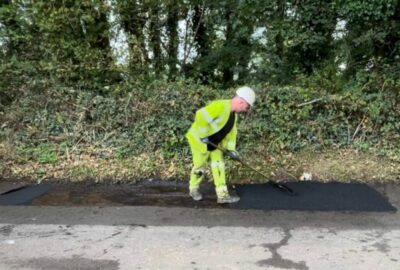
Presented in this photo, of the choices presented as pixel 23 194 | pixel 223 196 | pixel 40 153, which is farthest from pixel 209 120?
pixel 40 153

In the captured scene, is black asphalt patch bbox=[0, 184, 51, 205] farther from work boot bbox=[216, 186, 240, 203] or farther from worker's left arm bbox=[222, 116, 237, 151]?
worker's left arm bbox=[222, 116, 237, 151]

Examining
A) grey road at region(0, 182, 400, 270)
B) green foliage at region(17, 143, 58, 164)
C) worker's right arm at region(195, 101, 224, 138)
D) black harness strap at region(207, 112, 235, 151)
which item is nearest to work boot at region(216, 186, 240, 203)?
grey road at region(0, 182, 400, 270)

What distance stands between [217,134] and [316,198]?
154 cm

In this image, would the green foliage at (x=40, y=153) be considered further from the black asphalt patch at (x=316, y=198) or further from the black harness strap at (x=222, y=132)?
the black asphalt patch at (x=316, y=198)

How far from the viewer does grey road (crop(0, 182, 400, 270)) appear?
4172 mm

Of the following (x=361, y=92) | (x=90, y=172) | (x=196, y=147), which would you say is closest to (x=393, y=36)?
(x=361, y=92)

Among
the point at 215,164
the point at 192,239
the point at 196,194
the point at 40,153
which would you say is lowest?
the point at 192,239

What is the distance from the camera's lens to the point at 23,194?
650cm

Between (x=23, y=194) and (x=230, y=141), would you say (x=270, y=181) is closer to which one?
(x=230, y=141)

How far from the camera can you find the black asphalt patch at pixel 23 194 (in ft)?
20.3

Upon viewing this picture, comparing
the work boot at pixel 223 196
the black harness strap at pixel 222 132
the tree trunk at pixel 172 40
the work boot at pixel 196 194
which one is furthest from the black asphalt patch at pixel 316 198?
the tree trunk at pixel 172 40

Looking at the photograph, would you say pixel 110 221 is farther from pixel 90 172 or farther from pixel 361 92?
pixel 361 92

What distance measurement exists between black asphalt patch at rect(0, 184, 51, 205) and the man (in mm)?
2212

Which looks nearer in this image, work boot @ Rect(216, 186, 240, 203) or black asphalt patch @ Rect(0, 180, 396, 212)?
black asphalt patch @ Rect(0, 180, 396, 212)
